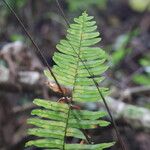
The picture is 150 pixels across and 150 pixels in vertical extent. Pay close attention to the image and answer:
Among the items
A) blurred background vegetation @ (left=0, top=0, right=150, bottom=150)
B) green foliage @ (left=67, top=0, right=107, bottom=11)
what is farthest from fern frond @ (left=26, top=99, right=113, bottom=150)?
green foliage @ (left=67, top=0, right=107, bottom=11)

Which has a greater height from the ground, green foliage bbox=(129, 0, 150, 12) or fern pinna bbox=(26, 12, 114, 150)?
green foliage bbox=(129, 0, 150, 12)

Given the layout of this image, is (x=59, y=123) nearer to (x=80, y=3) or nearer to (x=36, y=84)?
(x=36, y=84)

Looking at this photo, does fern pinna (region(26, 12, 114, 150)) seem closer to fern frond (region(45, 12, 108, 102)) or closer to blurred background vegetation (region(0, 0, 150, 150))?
fern frond (region(45, 12, 108, 102))

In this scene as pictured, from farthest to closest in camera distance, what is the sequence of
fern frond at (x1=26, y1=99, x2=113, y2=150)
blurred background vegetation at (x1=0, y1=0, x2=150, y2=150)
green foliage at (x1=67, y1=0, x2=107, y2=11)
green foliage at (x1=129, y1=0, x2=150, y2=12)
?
1. green foliage at (x1=129, y1=0, x2=150, y2=12)
2. green foliage at (x1=67, y1=0, x2=107, y2=11)
3. blurred background vegetation at (x1=0, y1=0, x2=150, y2=150)
4. fern frond at (x1=26, y1=99, x2=113, y2=150)

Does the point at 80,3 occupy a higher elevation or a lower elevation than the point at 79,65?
higher

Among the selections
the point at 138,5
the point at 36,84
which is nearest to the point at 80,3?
the point at 138,5

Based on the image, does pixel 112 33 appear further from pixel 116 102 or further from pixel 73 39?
pixel 73 39

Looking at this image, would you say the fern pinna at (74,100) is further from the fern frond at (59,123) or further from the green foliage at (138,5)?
the green foliage at (138,5)
